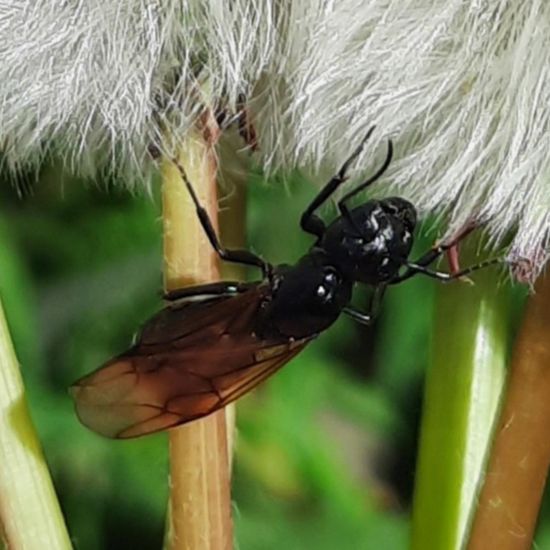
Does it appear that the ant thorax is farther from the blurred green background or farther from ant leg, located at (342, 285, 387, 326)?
the blurred green background

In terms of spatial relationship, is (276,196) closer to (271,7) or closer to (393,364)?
(393,364)

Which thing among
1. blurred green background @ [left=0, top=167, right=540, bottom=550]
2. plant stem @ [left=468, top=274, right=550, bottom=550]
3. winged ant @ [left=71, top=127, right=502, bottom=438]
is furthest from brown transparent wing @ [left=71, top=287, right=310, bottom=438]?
blurred green background @ [left=0, top=167, right=540, bottom=550]

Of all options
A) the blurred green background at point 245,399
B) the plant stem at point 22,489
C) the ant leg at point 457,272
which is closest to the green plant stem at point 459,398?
the ant leg at point 457,272

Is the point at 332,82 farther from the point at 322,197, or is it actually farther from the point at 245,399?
the point at 245,399

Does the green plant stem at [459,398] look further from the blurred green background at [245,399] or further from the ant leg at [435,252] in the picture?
the blurred green background at [245,399]

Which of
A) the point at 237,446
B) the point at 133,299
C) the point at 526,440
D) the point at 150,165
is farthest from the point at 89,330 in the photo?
the point at 526,440

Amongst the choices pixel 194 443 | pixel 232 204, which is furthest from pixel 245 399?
pixel 194 443
